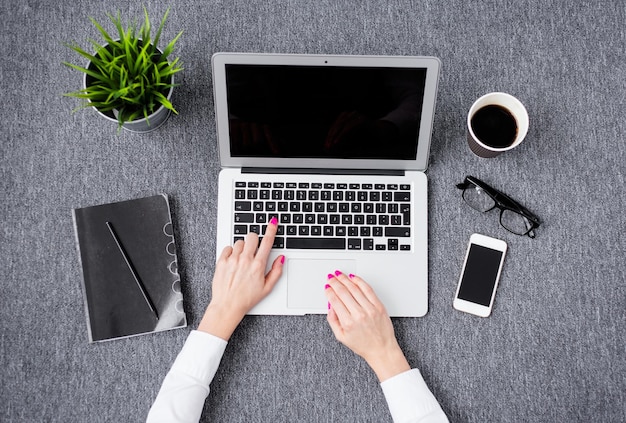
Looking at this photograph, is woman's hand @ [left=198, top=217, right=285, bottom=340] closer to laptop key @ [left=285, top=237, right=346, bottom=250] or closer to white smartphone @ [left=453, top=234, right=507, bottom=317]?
laptop key @ [left=285, top=237, right=346, bottom=250]

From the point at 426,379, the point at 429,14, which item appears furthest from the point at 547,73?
the point at 426,379

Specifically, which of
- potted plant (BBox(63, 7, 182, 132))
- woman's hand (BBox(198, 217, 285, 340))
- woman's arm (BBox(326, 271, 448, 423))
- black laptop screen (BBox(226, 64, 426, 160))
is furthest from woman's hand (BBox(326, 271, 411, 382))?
potted plant (BBox(63, 7, 182, 132))

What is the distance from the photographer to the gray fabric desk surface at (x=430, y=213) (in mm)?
775

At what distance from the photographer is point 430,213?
2.72 ft

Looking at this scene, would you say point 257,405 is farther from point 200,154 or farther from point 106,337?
point 200,154

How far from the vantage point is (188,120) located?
0.85 m

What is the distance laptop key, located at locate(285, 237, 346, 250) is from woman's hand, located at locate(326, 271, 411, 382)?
2.4 inches

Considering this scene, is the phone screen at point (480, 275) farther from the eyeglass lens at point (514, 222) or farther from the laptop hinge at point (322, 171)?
the laptop hinge at point (322, 171)

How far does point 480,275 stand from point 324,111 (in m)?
0.37

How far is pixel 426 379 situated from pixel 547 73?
22.4 inches

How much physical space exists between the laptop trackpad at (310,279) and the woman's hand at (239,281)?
0.03m

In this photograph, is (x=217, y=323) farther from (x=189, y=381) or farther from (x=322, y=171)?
(x=322, y=171)

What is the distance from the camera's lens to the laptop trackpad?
2.60ft

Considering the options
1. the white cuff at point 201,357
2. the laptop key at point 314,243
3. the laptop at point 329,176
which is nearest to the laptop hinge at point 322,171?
the laptop at point 329,176
